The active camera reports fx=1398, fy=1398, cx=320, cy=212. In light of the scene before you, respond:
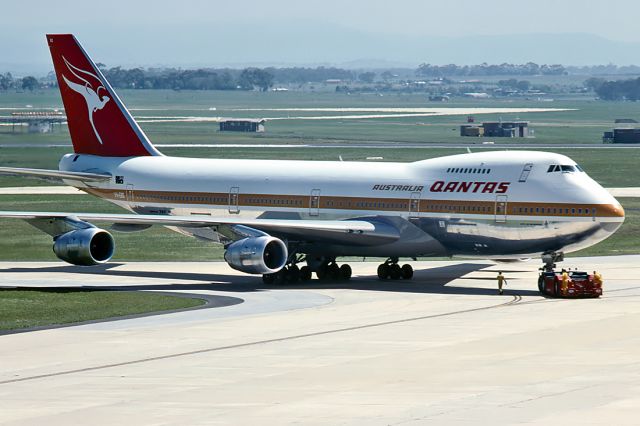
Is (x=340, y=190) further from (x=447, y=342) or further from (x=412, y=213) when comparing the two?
(x=447, y=342)

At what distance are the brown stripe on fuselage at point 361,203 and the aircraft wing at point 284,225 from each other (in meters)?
0.91

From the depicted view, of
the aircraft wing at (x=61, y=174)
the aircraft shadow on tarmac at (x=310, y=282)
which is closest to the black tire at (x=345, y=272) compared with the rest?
the aircraft shadow on tarmac at (x=310, y=282)

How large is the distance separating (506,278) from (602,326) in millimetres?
15587

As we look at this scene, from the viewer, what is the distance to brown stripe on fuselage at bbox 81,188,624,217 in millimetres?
54406

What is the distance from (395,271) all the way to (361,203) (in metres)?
3.66

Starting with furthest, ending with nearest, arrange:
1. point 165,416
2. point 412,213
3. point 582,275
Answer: point 412,213 → point 582,275 → point 165,416

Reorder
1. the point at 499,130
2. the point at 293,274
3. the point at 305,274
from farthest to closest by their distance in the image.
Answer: the point at 499,130
the point at 305,274
the point at 293,274

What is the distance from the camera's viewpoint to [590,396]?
32.6 metres

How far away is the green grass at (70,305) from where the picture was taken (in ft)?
156

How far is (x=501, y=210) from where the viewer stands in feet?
181

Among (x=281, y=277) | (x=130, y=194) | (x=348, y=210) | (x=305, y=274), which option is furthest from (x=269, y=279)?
(x=130, y=194)

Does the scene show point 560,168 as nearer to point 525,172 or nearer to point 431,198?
point 525,172

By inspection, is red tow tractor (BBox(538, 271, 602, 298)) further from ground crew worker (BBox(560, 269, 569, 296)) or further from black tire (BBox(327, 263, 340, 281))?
black tire (BBox(327, 263, 340, 281))

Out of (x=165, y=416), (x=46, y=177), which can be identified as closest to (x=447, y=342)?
(x=165, y=416)
